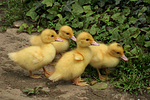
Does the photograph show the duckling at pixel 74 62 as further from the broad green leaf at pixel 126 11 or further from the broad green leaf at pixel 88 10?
the broad green leaf at pixel 126 11

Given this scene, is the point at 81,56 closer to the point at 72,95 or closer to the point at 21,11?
the point at 72,95

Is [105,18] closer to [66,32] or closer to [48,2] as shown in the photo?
[66,32]

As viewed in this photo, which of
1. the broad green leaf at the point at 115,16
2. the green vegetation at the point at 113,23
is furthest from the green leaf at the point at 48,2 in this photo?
the broad green leaf at the point at 115,16

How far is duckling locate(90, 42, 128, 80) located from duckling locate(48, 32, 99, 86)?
0.25 meters

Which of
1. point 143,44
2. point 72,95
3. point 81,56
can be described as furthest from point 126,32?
point 72,95

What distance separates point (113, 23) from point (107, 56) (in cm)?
166

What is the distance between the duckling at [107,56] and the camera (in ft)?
13.7

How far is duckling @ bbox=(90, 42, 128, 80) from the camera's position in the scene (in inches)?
164

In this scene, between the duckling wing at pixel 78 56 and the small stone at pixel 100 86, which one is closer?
the duckling wing at pixel 78 56

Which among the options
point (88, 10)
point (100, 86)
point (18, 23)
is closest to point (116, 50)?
point (100, 86)

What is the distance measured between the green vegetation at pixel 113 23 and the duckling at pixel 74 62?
0.66 m

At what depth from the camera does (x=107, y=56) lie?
4293 millimetres

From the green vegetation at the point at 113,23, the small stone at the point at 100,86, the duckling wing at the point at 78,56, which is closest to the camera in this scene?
the duckling wing at the point at 78,56

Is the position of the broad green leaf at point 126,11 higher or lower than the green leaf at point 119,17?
higher
